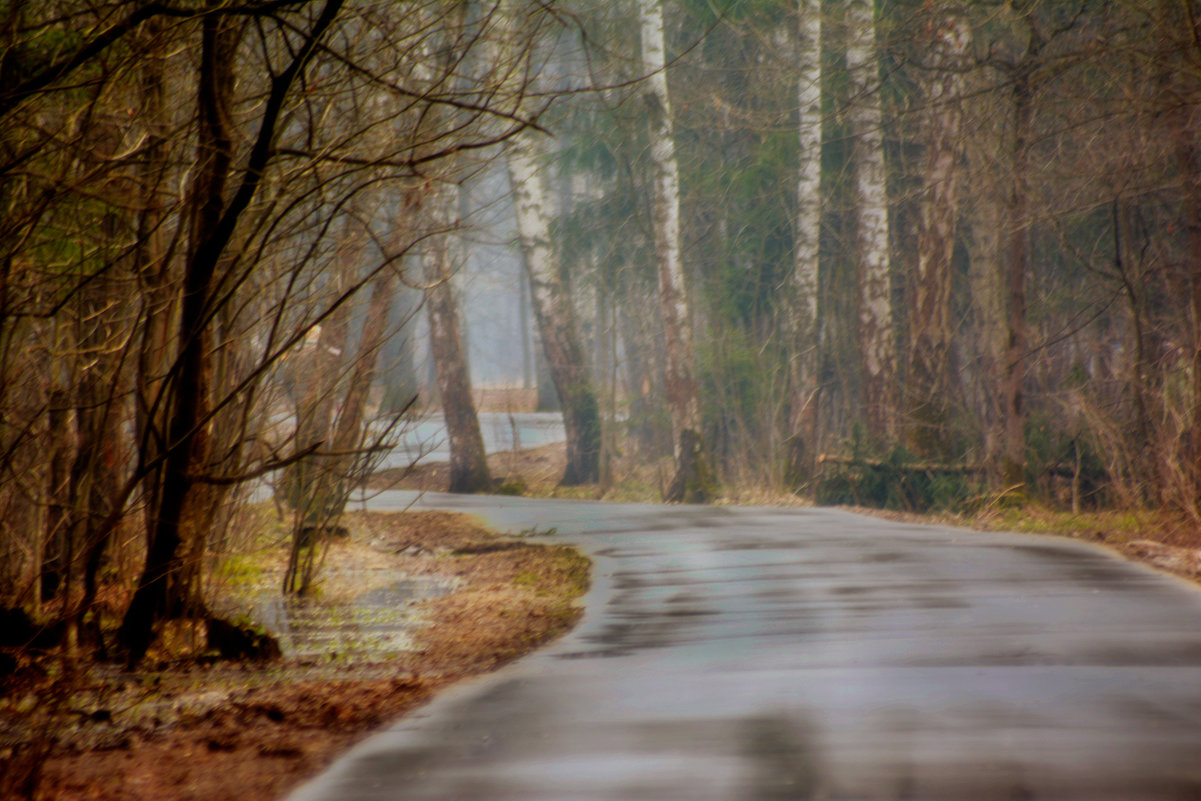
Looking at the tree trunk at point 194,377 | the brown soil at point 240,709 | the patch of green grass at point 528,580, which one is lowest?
the brown soil at point 240,709

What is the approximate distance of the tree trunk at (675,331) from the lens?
1934 centimetres

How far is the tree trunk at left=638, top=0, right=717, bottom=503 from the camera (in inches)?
762

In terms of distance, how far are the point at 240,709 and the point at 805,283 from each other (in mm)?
15703

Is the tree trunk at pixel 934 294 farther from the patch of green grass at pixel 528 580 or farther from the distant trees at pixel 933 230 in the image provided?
the patch of green grass at pixel 528 580

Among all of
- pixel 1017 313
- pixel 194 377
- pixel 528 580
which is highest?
pixel 1017 313

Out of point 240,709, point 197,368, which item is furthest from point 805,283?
point 240,709

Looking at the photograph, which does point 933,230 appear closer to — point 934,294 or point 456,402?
point 934,294

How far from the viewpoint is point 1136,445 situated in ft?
44.2

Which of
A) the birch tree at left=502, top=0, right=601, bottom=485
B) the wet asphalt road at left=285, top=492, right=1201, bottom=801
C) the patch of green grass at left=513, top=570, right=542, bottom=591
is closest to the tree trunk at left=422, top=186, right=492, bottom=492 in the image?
the birch tree at left=502, top=0, right=601, bottom=485

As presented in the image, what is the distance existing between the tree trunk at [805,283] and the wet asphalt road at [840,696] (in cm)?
909

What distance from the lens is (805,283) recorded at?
20.5 m

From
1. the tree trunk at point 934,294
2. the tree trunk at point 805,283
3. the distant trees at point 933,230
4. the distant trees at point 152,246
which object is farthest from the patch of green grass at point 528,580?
the tree trunk at point 805,283

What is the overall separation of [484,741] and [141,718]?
5.97ft

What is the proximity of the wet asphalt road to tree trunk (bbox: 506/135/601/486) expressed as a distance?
12.0 meters
